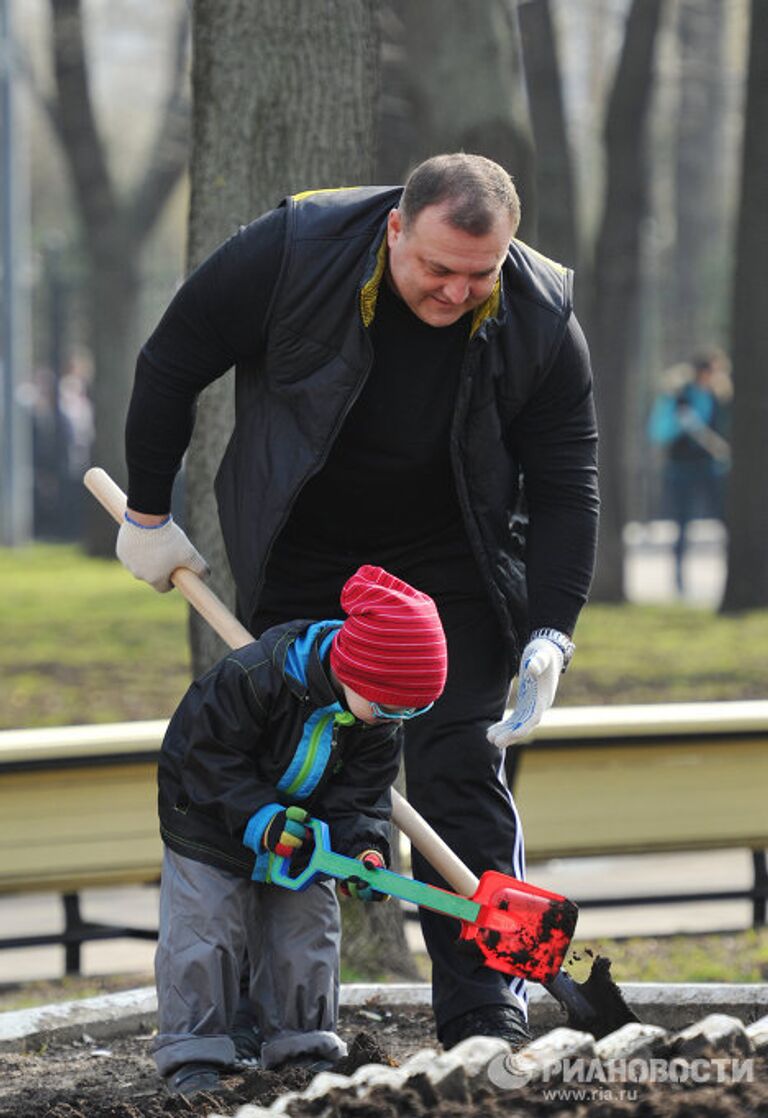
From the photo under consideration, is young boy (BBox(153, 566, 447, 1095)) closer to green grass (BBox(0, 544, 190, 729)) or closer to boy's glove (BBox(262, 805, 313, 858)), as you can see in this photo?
boy's glove (BBox(262, 805, 313, 858))

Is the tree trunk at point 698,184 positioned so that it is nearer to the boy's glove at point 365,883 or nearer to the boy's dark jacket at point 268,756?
the boy's dark jacket at point 268,756

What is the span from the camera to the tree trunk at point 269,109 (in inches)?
226

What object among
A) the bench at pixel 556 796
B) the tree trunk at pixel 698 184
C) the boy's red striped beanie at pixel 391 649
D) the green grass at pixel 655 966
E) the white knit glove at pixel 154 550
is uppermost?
the tree trunk at pixel 698 184

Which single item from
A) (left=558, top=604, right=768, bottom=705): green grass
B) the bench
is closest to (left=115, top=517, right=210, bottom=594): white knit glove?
the bench

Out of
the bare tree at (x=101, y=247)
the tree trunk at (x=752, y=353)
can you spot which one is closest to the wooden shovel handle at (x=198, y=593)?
the tree trunk at (x=752, y=353)

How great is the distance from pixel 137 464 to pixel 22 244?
20.2m

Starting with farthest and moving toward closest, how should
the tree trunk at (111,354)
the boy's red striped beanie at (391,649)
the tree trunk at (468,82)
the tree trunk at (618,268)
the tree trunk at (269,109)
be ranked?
1. the tree trunk at (111,354)
2. the tree trunk at (618,268)
3. the tree trunk at (468,82)
4. the tree trunk at (269,109)
5. the boy's red striped beanie at (391,649)

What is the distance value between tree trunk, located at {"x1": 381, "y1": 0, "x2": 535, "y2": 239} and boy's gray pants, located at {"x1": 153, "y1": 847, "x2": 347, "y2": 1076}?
18.5ft

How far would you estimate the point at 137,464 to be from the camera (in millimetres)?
4656

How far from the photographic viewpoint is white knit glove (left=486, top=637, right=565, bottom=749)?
14.8 ft

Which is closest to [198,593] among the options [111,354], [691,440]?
[691,440]

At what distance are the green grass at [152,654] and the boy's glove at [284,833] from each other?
21.7 feet

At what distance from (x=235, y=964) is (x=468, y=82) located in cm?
672

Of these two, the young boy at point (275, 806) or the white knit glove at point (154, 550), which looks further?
the white knit glove at point (154, 550)
